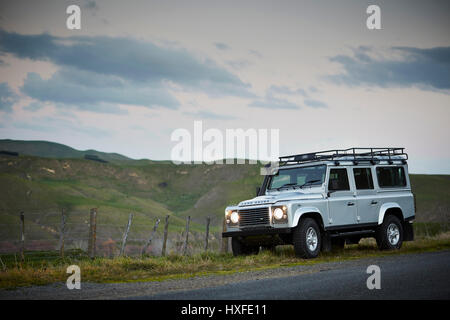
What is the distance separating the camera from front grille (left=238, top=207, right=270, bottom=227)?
13.8 metres

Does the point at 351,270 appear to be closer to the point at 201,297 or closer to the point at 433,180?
the point at 201,297

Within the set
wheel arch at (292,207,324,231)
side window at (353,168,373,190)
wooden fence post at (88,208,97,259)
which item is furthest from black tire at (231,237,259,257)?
wooden fence post at (88,208,97,259)

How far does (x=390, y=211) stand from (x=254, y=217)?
495 cm

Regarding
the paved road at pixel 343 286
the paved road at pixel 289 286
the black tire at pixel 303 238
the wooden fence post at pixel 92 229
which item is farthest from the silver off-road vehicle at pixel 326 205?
the wooden fence post at pixel 92 229

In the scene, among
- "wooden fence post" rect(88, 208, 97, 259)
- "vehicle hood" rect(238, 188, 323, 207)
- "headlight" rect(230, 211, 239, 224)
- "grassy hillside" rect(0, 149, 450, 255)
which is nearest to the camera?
"vehicle hood" rect(238, 188, 323, 207)

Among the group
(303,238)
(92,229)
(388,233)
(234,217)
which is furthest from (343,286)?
(92,229)

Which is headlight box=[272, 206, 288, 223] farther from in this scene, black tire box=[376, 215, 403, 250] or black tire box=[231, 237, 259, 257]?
black tire box=[376, 215, 403, 250]

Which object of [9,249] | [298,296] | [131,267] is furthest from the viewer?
[9,249]

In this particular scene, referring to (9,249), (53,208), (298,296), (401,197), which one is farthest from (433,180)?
(298,296)

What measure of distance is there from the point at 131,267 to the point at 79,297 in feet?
15.6

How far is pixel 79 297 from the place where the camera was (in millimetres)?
8336

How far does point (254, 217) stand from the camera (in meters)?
14.0

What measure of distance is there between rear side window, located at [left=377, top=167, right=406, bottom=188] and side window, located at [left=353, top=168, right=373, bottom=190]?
42 cm

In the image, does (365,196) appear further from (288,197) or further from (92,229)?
(92,229)
